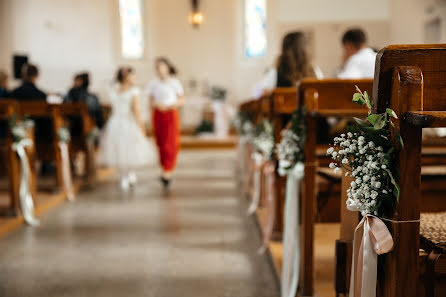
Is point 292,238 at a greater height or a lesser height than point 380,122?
lesser

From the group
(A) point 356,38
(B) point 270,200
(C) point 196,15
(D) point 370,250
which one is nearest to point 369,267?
(D) point 370,250

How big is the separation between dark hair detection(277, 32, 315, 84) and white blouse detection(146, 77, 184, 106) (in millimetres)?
2189

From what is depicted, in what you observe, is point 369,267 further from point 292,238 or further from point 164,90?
point 164,90

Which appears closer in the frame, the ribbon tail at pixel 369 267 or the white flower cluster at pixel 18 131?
the ribbon tail at pixel 369 267

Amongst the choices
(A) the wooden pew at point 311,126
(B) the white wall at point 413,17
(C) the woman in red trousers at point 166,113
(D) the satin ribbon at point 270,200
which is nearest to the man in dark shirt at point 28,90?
(C) the woman in red trousers at point 166,113

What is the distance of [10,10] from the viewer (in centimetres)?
1124

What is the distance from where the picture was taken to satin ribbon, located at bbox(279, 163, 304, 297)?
7.14ft

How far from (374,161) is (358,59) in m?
2.41

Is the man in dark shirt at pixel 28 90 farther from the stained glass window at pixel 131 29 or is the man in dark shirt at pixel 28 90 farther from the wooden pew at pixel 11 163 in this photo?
the stained glass window at pixel 131 29

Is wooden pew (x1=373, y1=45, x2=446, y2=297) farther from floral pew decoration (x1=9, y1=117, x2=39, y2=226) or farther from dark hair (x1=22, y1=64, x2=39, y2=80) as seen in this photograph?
dark hair (x1=22, y1=64, x2=39, y2=80)

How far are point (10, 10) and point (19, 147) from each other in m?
9.04

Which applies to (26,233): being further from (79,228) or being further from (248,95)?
(248,95)

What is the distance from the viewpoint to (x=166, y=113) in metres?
5.40

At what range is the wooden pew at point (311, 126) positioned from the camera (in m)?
2.08
